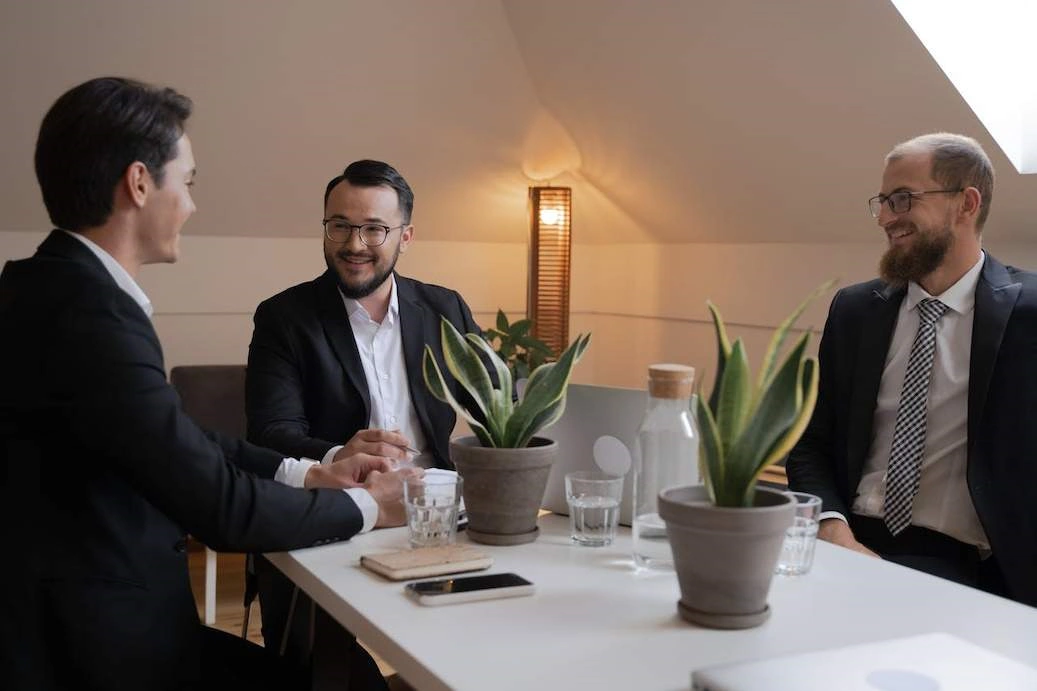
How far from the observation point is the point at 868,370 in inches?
103

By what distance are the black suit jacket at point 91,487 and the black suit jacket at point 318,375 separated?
869 mm

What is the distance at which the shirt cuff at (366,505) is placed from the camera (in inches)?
74.1

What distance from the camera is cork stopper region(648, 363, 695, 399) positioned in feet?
5.51

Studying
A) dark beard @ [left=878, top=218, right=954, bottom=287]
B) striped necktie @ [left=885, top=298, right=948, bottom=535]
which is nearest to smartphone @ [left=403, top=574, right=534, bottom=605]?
striped necktie @ [left=885, top=298, right=948, bottom=535]

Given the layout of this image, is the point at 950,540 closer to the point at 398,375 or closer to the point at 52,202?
the point at 398,375

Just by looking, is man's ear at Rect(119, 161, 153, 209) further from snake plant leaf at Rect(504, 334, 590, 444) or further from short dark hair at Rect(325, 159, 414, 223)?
short dark hair at Rect(325, 159, 414, 223)

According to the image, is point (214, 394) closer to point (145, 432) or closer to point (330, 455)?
point (330, 455)

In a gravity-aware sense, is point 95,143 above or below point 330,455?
above

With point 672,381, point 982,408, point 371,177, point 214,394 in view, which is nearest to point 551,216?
point 214,394

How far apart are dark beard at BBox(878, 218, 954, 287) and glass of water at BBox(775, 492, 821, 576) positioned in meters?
1.03

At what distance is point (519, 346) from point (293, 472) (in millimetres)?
3423

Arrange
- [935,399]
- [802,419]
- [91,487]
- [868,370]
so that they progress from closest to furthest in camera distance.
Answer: [802,419], [91,487], [935,399], [868,370]

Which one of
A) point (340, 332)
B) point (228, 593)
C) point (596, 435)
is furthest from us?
point (228, 593)

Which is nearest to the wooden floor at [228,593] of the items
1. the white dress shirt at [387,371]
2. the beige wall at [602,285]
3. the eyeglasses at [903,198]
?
the beige wall at [602,285]
